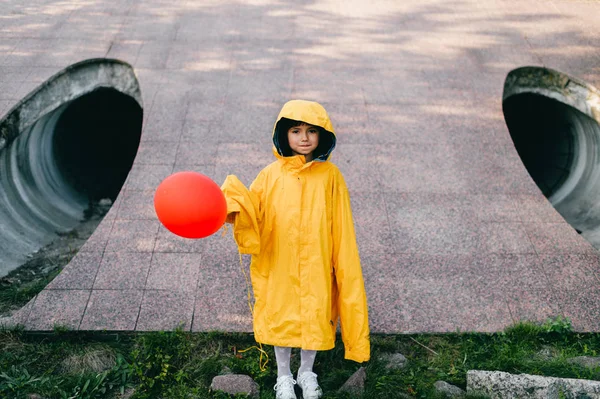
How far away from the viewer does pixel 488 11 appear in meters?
7.63

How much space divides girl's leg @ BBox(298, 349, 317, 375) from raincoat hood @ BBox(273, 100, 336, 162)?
124 centimetres

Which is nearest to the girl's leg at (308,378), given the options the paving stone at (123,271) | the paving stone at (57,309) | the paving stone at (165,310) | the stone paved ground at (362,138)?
the stone paved ground at (362,138)

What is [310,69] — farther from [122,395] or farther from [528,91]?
[122,395]

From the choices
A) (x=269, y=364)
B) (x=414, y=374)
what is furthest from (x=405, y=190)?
(x=269, y=364)

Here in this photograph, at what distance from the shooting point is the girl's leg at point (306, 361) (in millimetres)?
3006

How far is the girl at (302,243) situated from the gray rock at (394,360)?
64cm

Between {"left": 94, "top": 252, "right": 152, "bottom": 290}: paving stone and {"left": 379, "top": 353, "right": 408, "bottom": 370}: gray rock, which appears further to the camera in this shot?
{"left": 94, "top": 252, "right": 152, "bottom": 290}: paving stone

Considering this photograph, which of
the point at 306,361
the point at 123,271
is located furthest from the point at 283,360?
the point at 123,271

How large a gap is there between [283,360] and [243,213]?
108cm

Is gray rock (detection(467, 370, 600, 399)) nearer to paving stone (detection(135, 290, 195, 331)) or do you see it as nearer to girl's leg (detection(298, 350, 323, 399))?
girl's leg (detection(298, 350, 323, 399))

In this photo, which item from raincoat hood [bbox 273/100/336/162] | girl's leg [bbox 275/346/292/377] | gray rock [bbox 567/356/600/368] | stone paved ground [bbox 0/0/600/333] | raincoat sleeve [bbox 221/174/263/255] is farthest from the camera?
stone paved ground [bbox 0/0/600/333]

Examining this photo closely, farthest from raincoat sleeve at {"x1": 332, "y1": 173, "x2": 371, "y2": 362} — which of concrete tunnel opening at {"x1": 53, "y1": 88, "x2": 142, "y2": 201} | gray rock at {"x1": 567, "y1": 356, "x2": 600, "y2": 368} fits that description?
concrete tunnel opening at {"x1": 53, "y1": 88, "x2": 142, "y2": 201}

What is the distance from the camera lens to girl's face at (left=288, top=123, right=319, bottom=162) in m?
2.63

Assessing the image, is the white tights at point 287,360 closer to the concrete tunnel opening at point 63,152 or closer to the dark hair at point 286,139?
the dark hair at point 286,139
